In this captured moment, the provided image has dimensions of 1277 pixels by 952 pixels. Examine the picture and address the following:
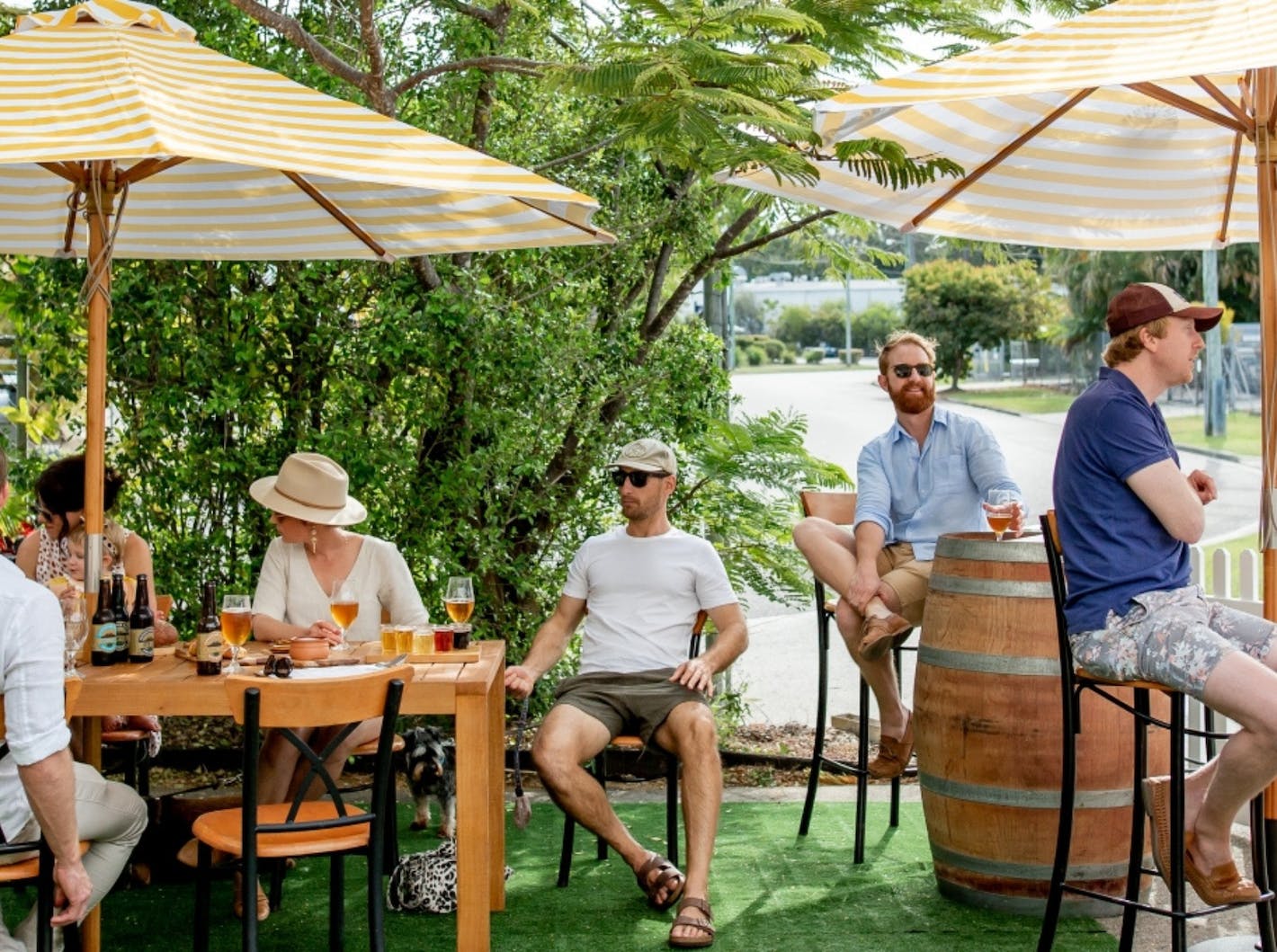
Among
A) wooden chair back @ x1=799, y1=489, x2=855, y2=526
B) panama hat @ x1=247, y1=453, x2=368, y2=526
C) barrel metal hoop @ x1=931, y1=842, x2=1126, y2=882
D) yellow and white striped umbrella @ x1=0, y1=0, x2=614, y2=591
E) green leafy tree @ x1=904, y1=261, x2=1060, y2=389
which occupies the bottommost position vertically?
barrel metal hoop @ x1=931, y1=842, x2=1126, y2=882

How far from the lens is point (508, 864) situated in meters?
5.45

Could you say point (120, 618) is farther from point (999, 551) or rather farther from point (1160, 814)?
point (1160, 814)

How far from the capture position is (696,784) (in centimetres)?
472

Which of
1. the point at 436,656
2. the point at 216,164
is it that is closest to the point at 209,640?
the point at 436,656

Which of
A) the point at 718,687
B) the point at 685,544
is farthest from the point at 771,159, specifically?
the point at 718,687

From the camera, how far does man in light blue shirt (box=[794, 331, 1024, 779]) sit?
5.54 m

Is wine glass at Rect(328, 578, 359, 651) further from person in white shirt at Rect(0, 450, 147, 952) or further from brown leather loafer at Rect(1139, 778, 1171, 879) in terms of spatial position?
brown leather loafer at Rect(1139, 778, 1171, 879)

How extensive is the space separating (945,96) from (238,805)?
3.05 m

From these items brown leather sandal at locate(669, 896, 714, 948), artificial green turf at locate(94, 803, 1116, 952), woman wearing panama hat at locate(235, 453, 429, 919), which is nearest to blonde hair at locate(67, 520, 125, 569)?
woman wearing panama hat at locate(235, 453, 429, 919)

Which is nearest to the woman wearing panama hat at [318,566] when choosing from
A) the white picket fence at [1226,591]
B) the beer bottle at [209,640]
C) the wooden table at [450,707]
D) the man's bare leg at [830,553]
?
the beer bottle at [209,640]

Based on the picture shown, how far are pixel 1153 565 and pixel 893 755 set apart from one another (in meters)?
1.89

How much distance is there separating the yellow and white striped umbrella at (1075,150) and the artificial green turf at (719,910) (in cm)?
228

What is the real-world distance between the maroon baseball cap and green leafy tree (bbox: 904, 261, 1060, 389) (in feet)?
105

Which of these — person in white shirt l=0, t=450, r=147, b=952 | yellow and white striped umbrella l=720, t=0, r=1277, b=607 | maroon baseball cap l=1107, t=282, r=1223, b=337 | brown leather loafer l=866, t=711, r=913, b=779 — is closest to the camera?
person in white shirt l=0, t=450, r=147, b=952
